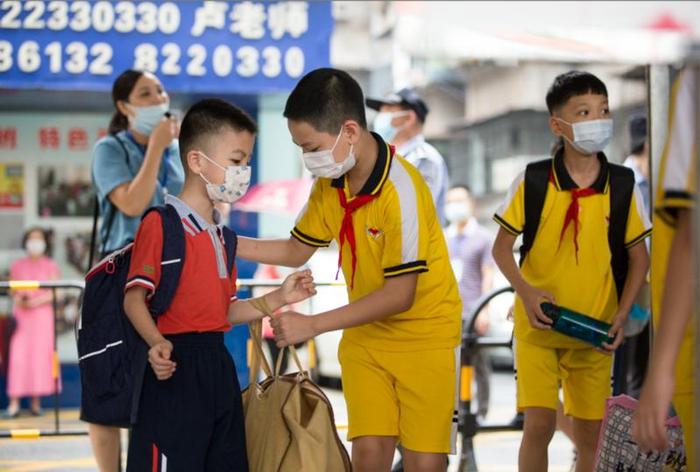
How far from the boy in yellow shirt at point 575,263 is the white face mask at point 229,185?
4.52 ft

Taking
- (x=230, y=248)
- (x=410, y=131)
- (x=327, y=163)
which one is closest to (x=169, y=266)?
(x=230, y=248)

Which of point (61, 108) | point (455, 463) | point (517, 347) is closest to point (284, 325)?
point (517, 347)

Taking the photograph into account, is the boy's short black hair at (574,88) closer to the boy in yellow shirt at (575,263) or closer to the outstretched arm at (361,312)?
the boy in yellow shirt at (575,263)

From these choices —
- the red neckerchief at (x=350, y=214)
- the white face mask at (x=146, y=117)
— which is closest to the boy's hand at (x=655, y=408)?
the red neckerchief at (x=350, y=214)

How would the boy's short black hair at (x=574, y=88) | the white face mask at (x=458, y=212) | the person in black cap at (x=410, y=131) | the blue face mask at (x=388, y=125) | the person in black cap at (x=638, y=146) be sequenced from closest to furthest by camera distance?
the boy's short black hair at (x=574, y=88)
the person in black cap at (x=410, y=131)
the blue face mask at (x=388, y=125)
the person in black cap at (x=638, y=146)
the white face mask at (x=458, y=212)

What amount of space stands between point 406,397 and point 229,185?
1058 millimetres

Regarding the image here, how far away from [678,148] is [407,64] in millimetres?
13117

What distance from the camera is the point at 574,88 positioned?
5609 millimetres

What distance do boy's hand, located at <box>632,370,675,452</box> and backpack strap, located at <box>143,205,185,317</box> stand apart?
1.92 m

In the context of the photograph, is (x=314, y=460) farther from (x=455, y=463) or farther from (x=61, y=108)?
(x=61, y=108)

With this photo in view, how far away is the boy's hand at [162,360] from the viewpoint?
14.2 ft

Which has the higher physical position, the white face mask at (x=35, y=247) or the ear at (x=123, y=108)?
the ear at (x=123, y=108)

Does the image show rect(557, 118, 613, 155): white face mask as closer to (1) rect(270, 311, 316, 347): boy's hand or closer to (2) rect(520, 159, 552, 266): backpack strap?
(2) rect(520, 159, 552, 266): backpack strap

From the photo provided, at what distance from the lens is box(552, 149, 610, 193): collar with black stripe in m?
5.47
